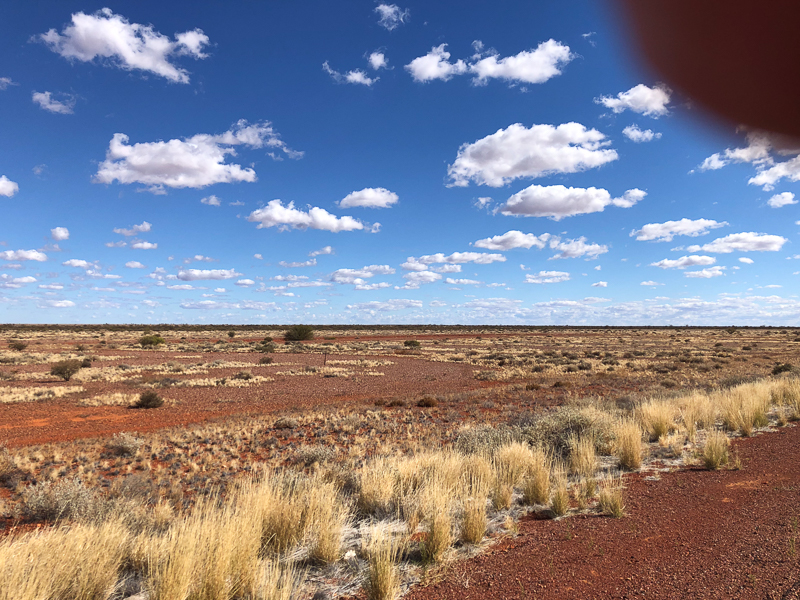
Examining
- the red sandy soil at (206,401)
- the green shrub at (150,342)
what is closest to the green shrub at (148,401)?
the red sandy soil at (206,401)

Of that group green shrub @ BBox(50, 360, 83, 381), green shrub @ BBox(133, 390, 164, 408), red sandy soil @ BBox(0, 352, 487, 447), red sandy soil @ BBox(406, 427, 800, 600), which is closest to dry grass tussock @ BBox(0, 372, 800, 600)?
red sandy soil @ BBox(406, 427, 800, 600)

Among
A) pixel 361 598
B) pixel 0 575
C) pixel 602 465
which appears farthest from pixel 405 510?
pixel 602 465

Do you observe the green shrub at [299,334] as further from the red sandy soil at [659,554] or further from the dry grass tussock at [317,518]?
the red sandy soil at [659,554]

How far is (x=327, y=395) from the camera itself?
74.1ft

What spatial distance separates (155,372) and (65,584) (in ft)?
97.6

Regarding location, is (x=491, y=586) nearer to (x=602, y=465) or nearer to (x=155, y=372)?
(x=602, y=465)

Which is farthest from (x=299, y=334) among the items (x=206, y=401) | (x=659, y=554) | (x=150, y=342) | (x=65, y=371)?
(x=659, y=554)

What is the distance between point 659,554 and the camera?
184 inches

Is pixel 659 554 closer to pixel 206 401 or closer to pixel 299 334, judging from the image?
pixel 206 401

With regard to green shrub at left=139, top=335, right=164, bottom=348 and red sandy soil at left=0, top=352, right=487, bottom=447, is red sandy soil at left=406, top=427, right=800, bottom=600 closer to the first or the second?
red sandy soil at left=0, top=352, right=487, bottom=447

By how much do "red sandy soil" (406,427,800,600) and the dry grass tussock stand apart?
451 millimetres

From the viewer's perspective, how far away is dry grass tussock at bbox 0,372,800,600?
4066 mm

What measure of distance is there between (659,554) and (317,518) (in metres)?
3.95

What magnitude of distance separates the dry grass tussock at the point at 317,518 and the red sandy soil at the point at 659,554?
451 millimetres
